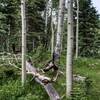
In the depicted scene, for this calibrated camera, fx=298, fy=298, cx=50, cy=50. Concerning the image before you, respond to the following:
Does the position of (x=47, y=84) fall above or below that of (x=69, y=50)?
below

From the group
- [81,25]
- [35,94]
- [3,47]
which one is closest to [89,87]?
[35,94]

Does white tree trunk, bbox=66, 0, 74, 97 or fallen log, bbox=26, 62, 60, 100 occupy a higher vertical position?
white tree trunk, bbox=66, 0, 74, 97

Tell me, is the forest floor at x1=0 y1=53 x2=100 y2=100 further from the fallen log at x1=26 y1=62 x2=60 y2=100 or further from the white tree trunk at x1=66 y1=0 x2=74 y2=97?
the white tree trunk at x1=66 y1=0 x2=74 y2=97

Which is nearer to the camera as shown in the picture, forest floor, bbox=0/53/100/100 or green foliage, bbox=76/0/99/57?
forest floor, bbox=0/53/100/100

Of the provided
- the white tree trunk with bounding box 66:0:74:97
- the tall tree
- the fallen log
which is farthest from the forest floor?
the tall tree

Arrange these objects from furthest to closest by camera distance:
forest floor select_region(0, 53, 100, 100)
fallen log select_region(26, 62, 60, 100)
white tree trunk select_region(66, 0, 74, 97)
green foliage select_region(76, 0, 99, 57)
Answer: green foliage select_region(76, 0, 99, 57)
forest floor select_region(0, 53, 100, 100)
fallen log select_region(26, 62, 60, 100)
white tree trunk select_region(66, 0, 74, 97)

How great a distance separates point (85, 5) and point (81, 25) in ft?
8.53

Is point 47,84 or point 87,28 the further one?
point 87,28

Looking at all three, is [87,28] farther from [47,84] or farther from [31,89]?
[47,84]

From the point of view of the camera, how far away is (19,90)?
425 inches

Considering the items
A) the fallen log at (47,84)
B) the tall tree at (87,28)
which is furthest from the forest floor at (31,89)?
the tall tree at (87,28)

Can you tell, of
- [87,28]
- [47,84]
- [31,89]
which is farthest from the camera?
[87,28]

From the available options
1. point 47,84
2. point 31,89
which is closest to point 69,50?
point 47,84

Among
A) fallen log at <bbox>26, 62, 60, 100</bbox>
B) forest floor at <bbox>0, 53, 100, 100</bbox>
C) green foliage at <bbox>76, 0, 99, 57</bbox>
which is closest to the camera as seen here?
fallen log at <bbox>26, 62, 60, 100</bbox>
